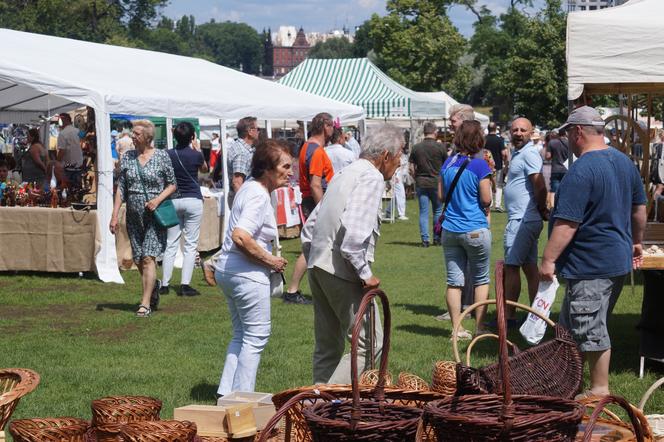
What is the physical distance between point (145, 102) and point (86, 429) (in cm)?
977

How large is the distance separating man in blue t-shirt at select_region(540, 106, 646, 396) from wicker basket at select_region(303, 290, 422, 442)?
2448 mm

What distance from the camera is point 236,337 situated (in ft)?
20.1

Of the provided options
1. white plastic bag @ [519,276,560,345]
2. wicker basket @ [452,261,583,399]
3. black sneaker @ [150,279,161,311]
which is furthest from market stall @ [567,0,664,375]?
black sneaker @ [150,279,161,311]

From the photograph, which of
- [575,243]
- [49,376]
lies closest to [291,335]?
[49,376]

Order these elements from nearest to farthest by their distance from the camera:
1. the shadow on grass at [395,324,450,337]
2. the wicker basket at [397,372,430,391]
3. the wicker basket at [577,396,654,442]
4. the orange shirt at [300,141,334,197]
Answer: the wicker basket at [577,396,654,442] < the wicker basket at [397,372,430,391] < the shadow on grass at [395,324,450,337] < the orange shirt at [300,141,334,197]

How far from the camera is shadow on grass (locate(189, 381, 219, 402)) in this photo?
6.73 m

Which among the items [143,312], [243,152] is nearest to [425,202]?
[243,152]

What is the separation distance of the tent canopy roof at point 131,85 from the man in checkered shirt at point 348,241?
23.0ft

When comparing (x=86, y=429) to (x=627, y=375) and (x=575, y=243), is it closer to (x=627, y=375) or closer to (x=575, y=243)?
(x=575, y=243)

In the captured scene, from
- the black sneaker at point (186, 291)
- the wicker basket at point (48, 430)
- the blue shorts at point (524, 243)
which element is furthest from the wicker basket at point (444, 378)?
the black sneaker at point (186, 291)

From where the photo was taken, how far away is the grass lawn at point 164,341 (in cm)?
702

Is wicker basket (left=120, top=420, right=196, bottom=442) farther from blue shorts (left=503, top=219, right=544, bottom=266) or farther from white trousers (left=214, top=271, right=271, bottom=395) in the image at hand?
blue shorts (left=503, top=219, right=544, bottom=266)

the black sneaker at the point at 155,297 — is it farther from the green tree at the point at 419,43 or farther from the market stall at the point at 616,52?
the green tree at the point at 419,43

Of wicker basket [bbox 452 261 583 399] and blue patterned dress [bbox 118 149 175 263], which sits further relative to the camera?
blue patterned dress [bbox 118 149 175 263]
